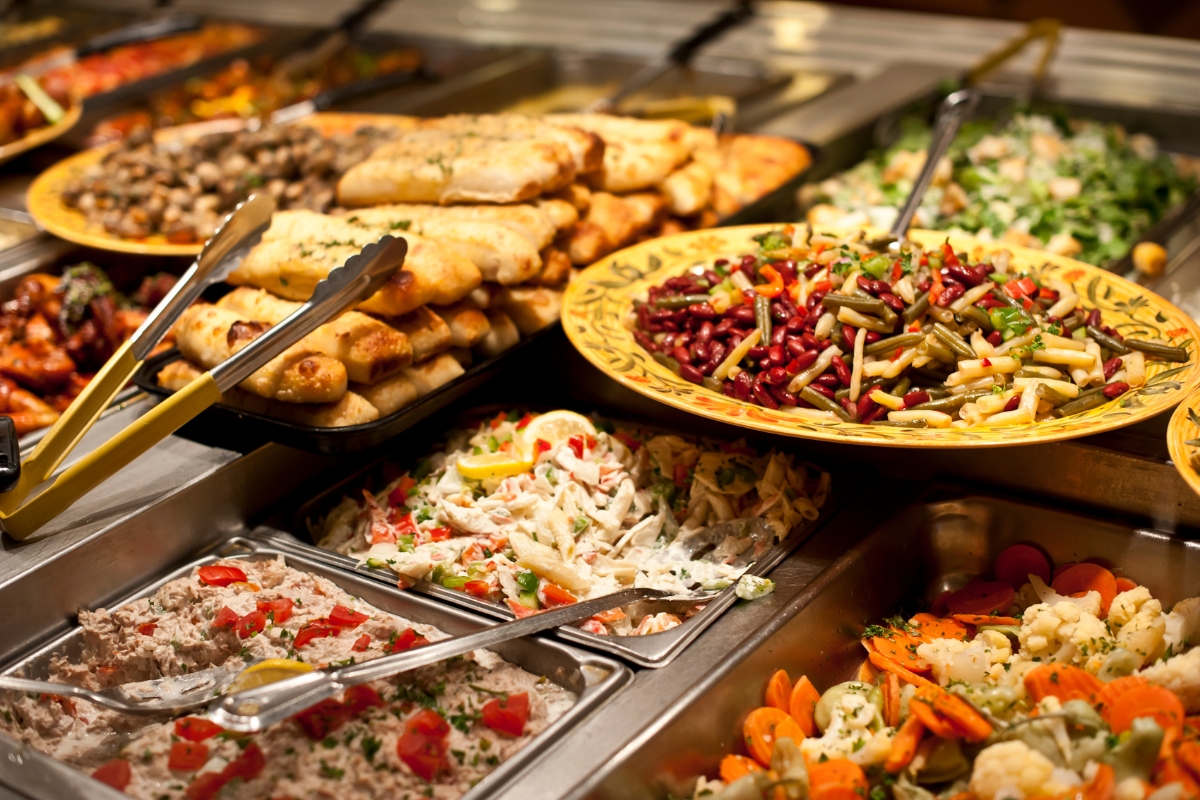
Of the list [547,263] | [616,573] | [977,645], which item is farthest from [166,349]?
[977,645]

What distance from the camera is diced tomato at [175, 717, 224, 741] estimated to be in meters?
1.95

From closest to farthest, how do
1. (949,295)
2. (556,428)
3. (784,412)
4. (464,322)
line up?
(784,412) → (949,295) → (556,428) → (464,322)

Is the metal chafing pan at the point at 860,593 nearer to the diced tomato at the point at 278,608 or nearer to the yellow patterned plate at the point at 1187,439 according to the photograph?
the yellow patterned plate at the point at 1187,439

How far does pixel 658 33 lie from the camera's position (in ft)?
19.4

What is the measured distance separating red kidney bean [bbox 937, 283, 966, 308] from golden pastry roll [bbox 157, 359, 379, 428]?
1423 millimetres

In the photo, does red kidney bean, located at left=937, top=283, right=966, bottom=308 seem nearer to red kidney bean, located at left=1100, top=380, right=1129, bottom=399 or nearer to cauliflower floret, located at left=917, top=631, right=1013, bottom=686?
red kidney bean, located at left=1100, top=380, right=1129, bottom=399

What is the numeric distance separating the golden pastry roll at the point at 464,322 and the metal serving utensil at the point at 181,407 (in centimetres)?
40

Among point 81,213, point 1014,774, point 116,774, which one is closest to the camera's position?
point 1014,774

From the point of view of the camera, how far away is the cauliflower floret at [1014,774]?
1.77m

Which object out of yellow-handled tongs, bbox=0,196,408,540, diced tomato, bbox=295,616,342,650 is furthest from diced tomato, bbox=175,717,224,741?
yellow-handled tongs, bbox=0,196,408,540

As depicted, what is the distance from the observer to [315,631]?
2.22 m

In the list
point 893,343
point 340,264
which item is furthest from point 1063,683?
point 340,264

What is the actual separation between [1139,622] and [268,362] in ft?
6.50

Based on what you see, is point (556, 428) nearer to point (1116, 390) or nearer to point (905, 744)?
point (905, 744)
